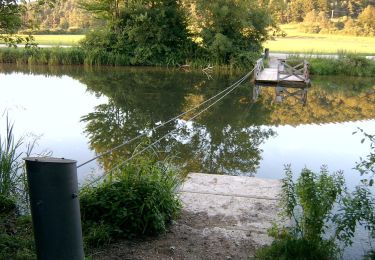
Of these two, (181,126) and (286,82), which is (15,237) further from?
(286,82)

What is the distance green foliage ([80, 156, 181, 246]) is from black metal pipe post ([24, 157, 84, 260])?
1.36 m

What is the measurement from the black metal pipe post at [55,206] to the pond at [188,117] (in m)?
3.33

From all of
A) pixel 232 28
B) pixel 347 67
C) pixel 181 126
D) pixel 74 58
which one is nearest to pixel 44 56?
pixel 74 58

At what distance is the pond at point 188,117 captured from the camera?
29.2 feet

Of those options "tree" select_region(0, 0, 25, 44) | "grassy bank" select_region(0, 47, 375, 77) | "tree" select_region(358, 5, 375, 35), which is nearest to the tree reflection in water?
"tree" select_region(0, 0, 25, 44)

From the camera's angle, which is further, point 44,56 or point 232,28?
point 232,28

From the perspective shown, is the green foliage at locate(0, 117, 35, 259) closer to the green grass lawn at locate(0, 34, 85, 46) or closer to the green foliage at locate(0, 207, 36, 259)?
the green foliage at locate(0, 207, 36, 259)

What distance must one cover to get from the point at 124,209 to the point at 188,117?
27.3 feet

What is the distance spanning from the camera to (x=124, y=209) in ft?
14.6

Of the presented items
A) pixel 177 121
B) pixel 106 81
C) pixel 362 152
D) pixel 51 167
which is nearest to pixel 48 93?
pixel 106 81

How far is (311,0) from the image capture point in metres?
64.2

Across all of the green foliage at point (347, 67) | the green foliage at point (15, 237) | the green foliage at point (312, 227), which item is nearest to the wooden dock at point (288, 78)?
the green foliage at point (347, 67)

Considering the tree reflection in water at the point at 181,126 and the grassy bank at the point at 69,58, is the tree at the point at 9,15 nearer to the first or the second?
the tree reflection in water at the point at 181,126

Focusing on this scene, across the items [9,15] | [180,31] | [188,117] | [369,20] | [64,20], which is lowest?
[188,117]
